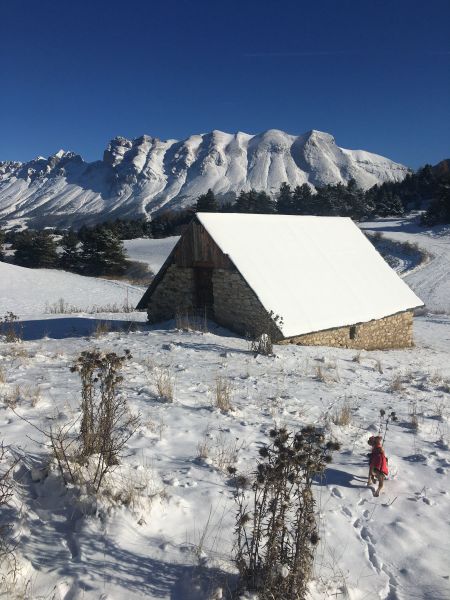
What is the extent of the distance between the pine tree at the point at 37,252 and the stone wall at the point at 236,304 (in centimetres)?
4032

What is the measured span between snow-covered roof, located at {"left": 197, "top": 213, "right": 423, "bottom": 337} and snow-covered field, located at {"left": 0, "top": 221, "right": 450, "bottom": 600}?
14.9 feet

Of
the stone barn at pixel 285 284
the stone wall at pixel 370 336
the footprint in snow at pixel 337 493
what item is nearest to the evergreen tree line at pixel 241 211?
the stone barn at pixel 285 284

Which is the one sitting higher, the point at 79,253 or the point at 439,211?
the point at 439,211

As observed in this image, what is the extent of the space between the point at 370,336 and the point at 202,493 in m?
12.7

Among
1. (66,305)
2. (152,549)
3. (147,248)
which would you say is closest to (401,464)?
(152,549)

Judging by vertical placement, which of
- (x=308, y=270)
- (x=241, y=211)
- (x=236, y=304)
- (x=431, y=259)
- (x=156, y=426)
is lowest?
(x=156, y=426)

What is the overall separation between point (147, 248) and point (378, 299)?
40189 millimetres

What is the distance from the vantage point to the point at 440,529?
4.11 meters

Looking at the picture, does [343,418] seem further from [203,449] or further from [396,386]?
[396,386]

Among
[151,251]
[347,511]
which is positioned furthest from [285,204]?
[347,511]

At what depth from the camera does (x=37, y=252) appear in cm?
4884

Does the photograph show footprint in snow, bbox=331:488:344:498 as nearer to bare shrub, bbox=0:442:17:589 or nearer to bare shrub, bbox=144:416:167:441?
bare shrub, bbox=144:416:167:441

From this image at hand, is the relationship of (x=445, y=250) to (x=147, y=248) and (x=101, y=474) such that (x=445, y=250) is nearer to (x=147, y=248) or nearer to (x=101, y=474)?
(x=147, y=248)

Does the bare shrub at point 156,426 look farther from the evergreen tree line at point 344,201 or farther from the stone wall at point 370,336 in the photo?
the evergreen tree line at point 344,201
